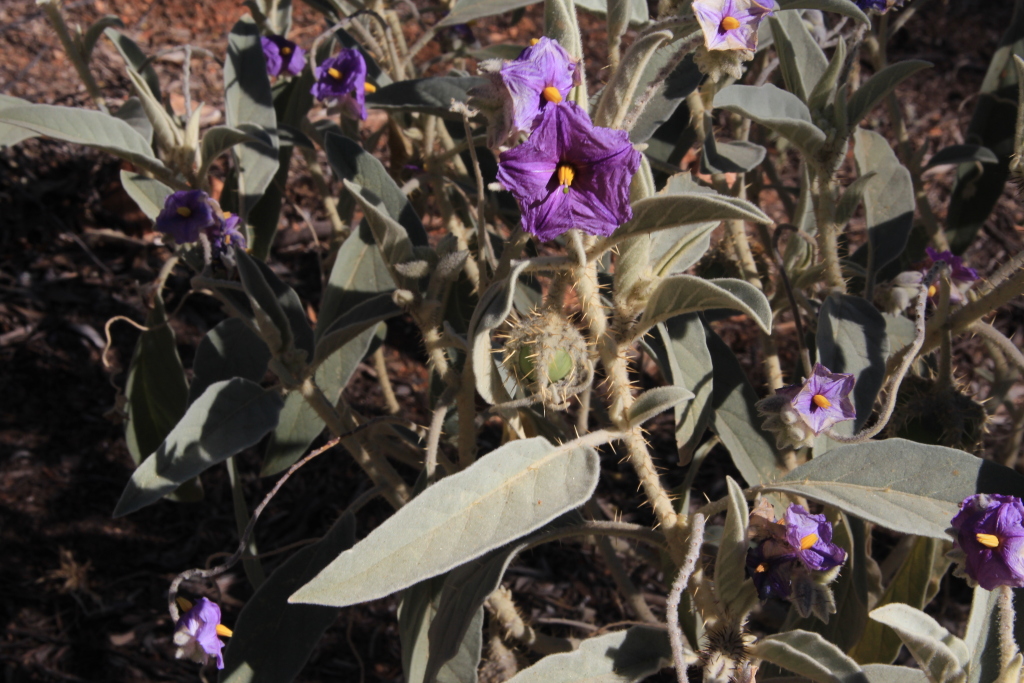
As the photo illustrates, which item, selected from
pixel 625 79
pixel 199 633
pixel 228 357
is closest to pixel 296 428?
pixel 228 357

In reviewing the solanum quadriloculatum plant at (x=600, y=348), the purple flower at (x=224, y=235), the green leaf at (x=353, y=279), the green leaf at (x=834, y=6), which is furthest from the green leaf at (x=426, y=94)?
the green leaf at (x=834, y=6)

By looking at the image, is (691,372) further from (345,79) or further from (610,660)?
(345,79)

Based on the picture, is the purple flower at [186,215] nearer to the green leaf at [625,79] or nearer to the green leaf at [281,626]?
the green leaf at [281,626]

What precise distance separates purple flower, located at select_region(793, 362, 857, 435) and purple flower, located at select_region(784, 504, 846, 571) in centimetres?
16

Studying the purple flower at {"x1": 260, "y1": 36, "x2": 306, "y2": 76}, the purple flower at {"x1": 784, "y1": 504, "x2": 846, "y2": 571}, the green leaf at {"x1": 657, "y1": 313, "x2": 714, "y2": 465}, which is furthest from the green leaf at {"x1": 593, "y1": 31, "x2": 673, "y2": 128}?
the purple flower at {"x1": 260, "y1": 36, "x2": 306, "y2": 76}

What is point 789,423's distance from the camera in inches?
55.5

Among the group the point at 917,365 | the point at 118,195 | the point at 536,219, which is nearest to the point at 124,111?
the point at 536,219

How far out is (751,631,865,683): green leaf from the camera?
119 centimetres

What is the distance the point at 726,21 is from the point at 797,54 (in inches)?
28.7

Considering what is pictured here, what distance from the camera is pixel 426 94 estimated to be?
5.74ft

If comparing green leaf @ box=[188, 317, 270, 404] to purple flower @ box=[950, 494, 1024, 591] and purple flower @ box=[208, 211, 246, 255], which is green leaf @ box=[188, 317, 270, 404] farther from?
purple flower @ box=[950, 494, 1024, 591]

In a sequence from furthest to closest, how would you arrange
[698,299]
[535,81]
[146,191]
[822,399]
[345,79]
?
[345,79] → [146,191] → [822,399] → [698,299] → [535,81]

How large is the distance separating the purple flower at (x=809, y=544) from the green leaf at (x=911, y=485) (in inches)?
3.2

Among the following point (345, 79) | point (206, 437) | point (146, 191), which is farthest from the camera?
point (345, 79)
